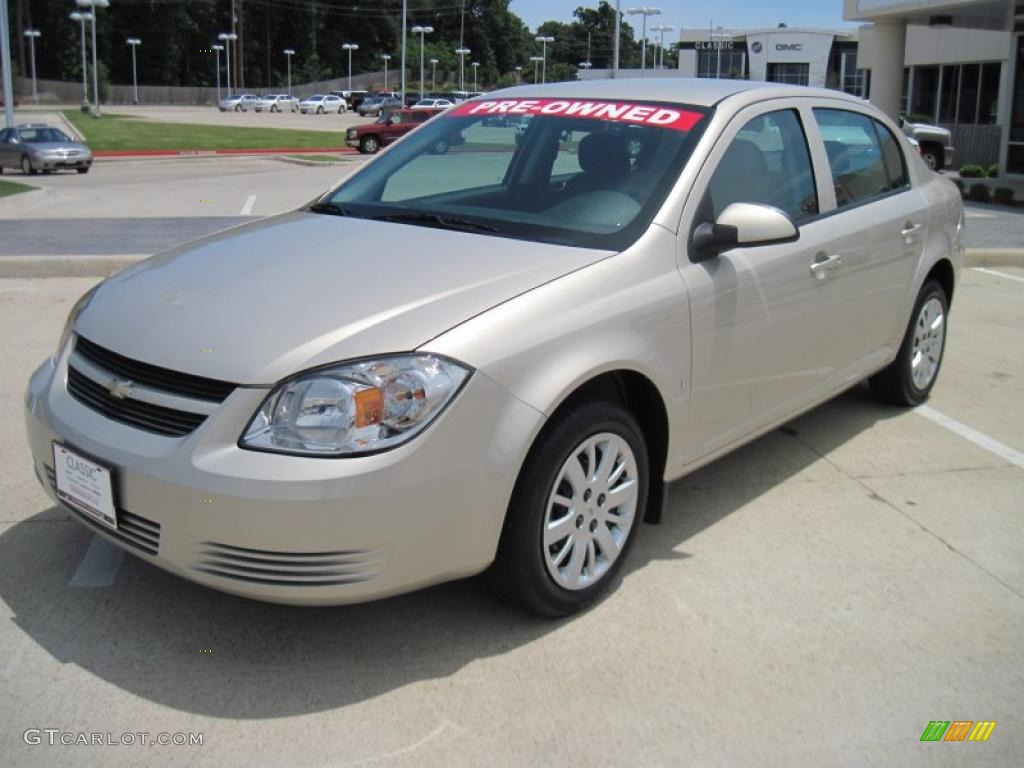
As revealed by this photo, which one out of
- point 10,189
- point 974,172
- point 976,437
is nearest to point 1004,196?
point 974,172

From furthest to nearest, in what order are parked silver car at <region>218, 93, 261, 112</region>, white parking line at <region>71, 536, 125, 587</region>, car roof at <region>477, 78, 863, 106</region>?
parked silver car at <region>218, 93, 261, 112</region> < car roof at <region>477, 78, 863, 106</region> < white parking line at <region>71, 536, 125, 587</region>

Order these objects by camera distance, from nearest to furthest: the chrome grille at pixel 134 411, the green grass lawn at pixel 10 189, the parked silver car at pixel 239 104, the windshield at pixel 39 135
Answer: the chrome grille at pixel 134 411
the green grass lawn at pixel 10 189
the windshield at pixel 39 135
the parked silver car at pixel 239 104

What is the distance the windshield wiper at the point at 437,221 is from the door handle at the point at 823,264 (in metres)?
1.43

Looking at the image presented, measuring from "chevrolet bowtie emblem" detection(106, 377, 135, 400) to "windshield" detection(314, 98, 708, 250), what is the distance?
4.29ft

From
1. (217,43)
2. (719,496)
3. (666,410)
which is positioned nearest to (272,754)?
(666,410)

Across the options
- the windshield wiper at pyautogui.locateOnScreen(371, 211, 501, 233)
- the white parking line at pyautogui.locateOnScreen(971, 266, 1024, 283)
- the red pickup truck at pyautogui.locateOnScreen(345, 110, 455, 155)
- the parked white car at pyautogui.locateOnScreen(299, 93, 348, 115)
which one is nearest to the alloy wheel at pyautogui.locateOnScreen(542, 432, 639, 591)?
the windshield wiper at pyautogui.locateOnScreen(371, 211, 501, 233)

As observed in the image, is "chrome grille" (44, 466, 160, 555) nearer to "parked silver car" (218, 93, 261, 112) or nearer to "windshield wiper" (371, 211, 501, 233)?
"windshield wiper" (371, 211, 501, 233)

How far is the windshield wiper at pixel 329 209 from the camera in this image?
4.31m

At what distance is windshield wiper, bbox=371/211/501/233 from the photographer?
150 inches

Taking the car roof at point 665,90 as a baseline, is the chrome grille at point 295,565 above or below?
below

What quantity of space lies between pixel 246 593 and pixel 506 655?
836 millimetres

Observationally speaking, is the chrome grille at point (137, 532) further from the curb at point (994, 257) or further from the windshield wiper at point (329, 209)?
the curb at point (994, 257)

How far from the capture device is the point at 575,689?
10.1 feet

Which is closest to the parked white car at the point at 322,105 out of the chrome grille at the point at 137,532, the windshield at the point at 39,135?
the windshield at the point at 39,135
